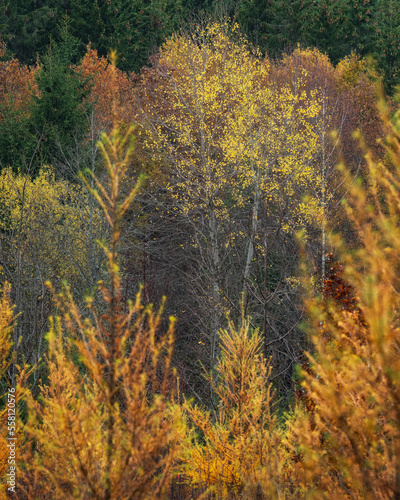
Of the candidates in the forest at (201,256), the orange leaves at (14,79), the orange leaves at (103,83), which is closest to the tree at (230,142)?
the forest at (201,256)

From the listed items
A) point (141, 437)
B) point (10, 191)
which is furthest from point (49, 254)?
point (141, 437)

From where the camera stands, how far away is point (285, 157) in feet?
49.9

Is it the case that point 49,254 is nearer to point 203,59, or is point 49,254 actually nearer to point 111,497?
point 203,59

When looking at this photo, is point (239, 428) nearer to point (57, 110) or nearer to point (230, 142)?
point (230, 142)

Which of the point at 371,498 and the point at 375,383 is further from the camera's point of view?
the point at 371,498

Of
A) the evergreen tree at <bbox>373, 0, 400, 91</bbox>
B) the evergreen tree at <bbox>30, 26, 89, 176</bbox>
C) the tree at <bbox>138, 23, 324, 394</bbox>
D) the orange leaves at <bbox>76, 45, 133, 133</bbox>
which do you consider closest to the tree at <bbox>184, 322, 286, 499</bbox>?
the tree at <bbox>138, 23, 324, 394</bbox>

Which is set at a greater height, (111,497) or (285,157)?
(285,157)

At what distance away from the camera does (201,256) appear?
14031mm

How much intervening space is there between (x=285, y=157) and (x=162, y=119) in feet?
14.1

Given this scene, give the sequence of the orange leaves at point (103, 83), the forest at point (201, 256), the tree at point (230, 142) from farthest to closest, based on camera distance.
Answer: the orange leaves at point (103, 83), the tree at point (230, 142), the forest at point (201, 256)

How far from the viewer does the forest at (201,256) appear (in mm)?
2906

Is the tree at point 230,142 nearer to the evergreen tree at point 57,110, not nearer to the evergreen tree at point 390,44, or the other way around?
the evergreen tree at point 57,110

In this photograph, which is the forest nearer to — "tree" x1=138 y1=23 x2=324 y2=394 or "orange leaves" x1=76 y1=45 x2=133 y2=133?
"tree" x1=138 y1=23 x2=324 y2=394

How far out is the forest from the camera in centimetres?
291
